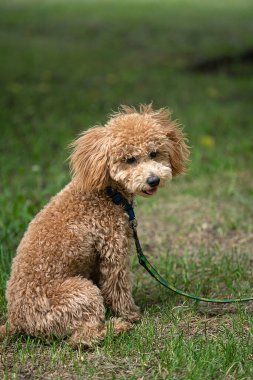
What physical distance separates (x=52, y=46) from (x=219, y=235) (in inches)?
378

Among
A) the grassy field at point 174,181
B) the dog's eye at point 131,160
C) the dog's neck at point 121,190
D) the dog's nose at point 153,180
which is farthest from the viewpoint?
the dog's neck at point 121,190

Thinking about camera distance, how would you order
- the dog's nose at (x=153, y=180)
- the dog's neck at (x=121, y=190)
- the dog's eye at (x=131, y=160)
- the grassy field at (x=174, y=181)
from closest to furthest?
the grassy field at (x=174, y=181) < the dog's nose at (x=153, y=180) < the dog's eye at (x=131, y=160) < the dog's neck at (x=121, y=190)

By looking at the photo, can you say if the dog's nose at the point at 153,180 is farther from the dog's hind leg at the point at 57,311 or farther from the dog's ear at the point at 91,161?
the dog's hind leg at the point at 57,311

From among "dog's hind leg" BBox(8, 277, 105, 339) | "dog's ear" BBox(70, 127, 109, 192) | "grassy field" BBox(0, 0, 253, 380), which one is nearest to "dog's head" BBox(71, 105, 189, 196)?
"dog's ear" BBox(70, 127, 109, 192)

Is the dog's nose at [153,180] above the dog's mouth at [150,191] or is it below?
above

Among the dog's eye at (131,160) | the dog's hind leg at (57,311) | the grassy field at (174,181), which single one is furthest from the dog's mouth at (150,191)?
the grassy field at (174,181)

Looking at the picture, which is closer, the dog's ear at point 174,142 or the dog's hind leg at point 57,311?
the dog's hind leg at point 57,311

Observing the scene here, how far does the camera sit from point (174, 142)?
4090 mm

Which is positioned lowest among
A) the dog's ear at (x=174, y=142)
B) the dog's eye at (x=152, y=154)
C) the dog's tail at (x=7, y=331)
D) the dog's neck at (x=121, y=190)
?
the dog's tail at (x=7, y=331)

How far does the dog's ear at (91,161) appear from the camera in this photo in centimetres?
384

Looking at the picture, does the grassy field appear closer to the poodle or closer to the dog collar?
the poodle

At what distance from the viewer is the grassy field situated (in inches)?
139

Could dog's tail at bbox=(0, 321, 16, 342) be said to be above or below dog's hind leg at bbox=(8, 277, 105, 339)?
below

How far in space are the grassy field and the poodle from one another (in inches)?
6.6
